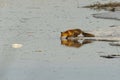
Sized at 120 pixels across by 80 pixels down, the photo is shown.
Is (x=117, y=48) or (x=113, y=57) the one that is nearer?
(x=113, y=57)

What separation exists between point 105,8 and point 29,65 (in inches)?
534

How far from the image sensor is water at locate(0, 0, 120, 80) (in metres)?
8.02

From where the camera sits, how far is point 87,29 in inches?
580

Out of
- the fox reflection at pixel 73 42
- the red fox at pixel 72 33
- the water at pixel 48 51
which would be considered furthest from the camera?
the red fox at pixel 72 33

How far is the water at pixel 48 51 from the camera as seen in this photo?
26.3ft

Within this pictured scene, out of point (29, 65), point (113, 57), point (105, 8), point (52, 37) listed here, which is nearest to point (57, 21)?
point (52, 37)

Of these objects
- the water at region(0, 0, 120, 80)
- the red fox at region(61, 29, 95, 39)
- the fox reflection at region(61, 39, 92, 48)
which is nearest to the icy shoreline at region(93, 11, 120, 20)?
the water at region(0, 0, 120, 80)

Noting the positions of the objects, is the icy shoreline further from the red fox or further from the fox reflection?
the fox reflection

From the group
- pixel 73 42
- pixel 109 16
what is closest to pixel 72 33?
pixel 73 42

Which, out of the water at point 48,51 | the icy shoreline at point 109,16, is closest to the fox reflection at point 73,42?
the water at point 48,51

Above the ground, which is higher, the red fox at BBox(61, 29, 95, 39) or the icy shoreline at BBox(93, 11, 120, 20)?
the red fox at BBox(61, 29, 95, 39)

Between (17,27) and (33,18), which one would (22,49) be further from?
(33,18)

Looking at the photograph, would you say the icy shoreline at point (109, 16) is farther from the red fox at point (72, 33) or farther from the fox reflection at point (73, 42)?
the fox reflection at point (73, 42)

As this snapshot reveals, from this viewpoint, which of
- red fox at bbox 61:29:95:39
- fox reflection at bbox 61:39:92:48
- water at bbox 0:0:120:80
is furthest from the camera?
red fox at bbox 61:29:95:39
